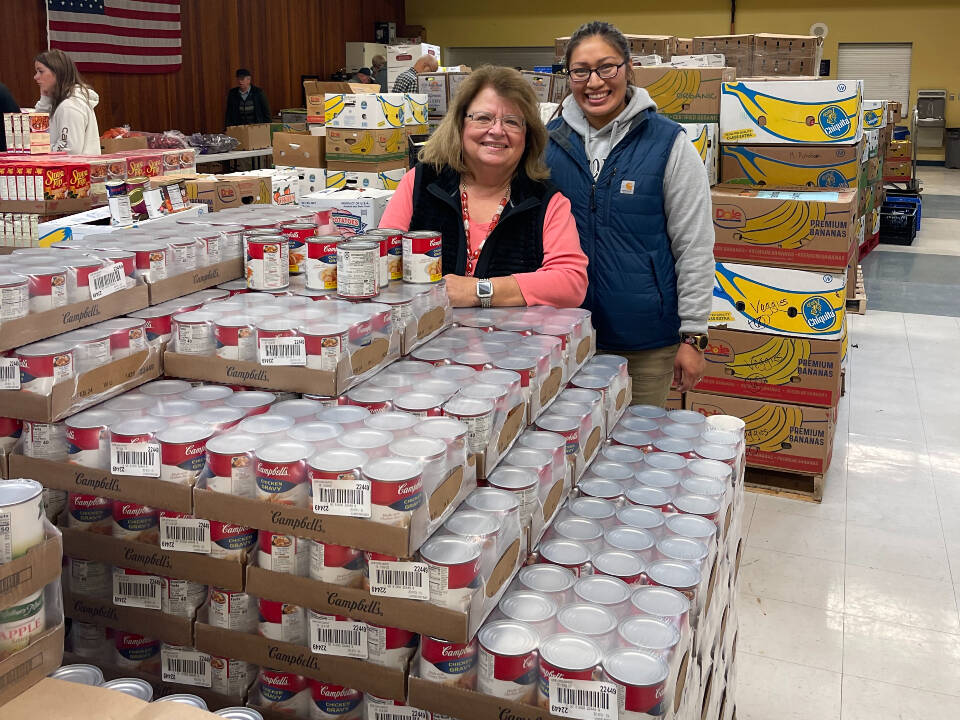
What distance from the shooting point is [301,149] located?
21.3ft

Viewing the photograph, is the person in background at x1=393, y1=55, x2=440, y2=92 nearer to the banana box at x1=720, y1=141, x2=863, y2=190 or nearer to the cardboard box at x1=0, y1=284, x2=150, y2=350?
the banana box at x1=720, y1=141, x2=863, y2=190

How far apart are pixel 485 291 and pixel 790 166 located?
9.05 feet

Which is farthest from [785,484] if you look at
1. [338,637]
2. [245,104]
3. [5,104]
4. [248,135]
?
[245,104]

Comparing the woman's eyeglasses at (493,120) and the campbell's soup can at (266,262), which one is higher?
the woman's eyeglasses at (493,120)

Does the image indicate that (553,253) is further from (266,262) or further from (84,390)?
(84,390)

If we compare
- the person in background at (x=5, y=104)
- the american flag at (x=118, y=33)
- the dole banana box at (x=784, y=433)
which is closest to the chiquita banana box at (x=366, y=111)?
the person in background at (x=5, y=104)

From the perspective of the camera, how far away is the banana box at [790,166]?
450cm

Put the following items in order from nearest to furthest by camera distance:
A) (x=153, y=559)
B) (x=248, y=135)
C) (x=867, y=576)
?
(x=153, y=559) → (x=867, y=576) → (x=248, y=135)

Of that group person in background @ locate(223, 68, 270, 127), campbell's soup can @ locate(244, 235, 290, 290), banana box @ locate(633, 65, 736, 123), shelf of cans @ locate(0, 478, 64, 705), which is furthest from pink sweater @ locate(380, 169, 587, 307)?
person in background @ locate(223, 68, 270, 127)

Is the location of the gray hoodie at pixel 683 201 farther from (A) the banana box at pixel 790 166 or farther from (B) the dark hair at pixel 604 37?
(A) the banana box at pixel 790 166

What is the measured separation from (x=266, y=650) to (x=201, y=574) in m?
0.17

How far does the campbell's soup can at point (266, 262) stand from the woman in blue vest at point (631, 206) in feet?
3.62

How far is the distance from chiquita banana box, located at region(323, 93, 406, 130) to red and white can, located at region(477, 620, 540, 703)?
5.27 metres

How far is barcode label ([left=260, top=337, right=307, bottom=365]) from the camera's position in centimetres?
178
